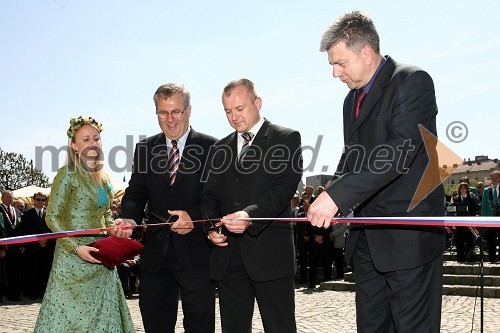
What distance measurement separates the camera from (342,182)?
331cm

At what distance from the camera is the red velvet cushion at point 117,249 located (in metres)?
4.90

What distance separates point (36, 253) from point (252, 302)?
11908mm

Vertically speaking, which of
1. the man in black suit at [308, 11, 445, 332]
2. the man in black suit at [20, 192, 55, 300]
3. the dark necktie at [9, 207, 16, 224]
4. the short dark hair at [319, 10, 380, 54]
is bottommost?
the man in black suit at [20, 192, 55, 300]

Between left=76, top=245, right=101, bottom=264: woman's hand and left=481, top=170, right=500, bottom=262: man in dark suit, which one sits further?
left=481, top=170, right=500, bottom=262: man in dark suit

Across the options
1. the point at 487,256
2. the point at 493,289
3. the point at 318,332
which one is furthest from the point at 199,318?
the point at 487,256

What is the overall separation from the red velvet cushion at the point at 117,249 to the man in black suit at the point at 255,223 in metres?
0.74

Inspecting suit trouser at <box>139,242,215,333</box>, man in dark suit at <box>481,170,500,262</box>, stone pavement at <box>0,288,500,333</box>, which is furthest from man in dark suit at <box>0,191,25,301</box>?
man in dark suit at <box>481,170,500,262</box>

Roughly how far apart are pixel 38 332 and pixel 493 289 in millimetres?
10000

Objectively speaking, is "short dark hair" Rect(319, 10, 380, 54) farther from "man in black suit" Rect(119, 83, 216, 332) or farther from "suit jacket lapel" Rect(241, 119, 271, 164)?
"man in black suit" Rect(119, 83, 216, 332)

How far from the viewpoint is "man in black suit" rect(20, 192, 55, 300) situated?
573 inches

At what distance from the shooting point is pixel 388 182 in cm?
333

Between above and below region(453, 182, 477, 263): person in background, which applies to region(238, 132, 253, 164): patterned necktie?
above

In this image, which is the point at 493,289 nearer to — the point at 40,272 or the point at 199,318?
the point at 199,318

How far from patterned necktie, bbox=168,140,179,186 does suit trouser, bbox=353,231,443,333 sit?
74.1 inches
